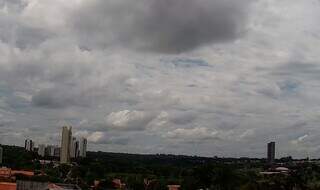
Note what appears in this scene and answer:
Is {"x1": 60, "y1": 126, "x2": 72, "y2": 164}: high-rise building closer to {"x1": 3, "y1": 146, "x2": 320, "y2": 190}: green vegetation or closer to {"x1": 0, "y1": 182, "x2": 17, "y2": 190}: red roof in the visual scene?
{"x1": 3, "y1": 146, "x2": 320, "y2": 190}: green vegetation

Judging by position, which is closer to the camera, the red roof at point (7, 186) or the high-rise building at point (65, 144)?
the red roof at point (7, 186)

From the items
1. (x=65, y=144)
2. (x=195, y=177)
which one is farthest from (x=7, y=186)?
(x=65, y=144)

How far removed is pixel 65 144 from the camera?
174 meters

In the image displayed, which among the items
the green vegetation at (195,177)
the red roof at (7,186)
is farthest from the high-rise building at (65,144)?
the red roof at (7,186)

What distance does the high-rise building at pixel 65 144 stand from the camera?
170500 millimetres

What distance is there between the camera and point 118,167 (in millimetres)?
145500

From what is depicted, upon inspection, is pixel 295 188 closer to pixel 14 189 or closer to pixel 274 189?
pixel 274 189

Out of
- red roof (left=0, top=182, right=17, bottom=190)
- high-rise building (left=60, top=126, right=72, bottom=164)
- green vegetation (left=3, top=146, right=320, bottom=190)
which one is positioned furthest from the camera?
high-rise building (left=60, top=126, right=72, bottom=164)

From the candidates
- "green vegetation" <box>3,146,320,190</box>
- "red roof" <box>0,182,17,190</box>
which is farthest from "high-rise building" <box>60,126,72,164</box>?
"red roof" <box>0,182,17,190</box>

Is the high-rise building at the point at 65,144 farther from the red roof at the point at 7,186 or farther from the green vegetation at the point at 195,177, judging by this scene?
the red roof at the point at 7,186

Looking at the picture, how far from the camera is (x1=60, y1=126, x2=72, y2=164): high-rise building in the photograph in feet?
559

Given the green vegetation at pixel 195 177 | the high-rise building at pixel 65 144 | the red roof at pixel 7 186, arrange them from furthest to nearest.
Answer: the high-rise building at pixel 65 144
the green vegetation at pixel 195 177
the red roof at pixel 7 186

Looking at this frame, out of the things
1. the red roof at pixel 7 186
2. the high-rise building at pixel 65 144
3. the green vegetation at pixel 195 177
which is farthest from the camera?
the high-rise building at pixel 65 144

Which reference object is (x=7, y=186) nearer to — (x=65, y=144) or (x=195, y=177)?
(x=195, y=177)
